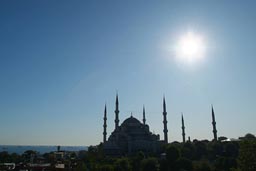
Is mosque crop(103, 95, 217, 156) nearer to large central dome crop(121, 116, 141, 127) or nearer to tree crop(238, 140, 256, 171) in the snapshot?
large central dome crop(121, 116, 141, 127)

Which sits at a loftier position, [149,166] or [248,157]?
[248,157]

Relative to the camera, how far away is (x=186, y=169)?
120 feet

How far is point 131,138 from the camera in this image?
63.5 metres

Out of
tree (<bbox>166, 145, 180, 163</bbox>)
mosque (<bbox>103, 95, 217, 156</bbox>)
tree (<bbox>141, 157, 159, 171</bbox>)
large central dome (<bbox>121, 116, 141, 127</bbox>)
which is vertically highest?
large central dome (<bbox>121, 116, 141, 127</bbox>)

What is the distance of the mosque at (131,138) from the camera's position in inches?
2383

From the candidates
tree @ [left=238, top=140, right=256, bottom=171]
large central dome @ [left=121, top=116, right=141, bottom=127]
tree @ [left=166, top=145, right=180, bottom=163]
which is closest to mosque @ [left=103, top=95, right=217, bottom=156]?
large central dome @ [left=121, top=116, right=141, bottom=127]

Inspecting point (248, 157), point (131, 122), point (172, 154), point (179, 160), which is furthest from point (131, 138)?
point (248, 157)

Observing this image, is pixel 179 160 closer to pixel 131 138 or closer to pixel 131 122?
pixel 131 138

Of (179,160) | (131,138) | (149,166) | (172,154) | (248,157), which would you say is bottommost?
(149,166)

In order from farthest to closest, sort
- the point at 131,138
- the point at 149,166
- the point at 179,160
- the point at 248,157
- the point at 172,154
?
the point at 131,138
the point at 172,154
the point at 179,160
the point at 149,166
the point at 248,157

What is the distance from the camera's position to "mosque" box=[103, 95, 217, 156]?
60531 millimetres

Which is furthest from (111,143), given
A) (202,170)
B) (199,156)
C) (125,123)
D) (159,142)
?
(202,170)

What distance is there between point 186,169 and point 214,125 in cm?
2686

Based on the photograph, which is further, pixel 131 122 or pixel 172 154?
pixel 131 122
